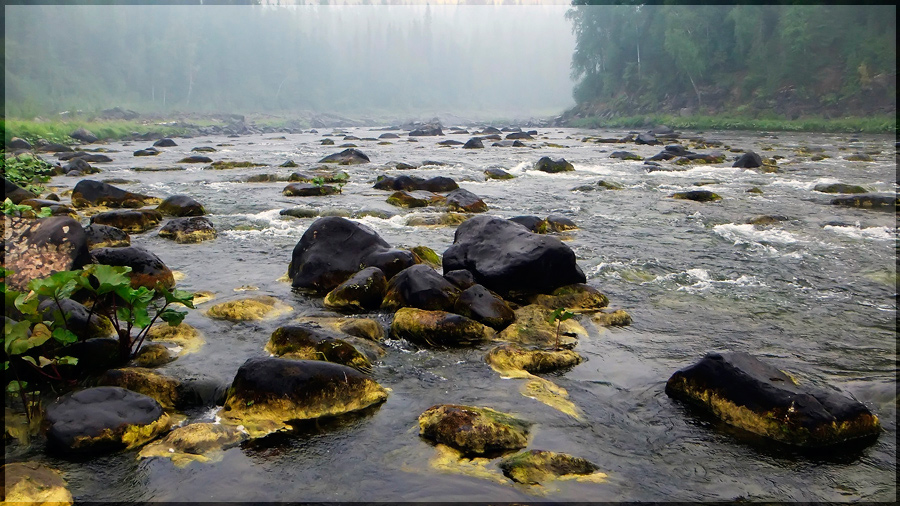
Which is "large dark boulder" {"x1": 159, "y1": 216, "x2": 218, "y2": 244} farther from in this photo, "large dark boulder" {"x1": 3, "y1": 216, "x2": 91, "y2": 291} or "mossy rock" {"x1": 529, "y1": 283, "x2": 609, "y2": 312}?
"mossy rock" {"x1": 529, "y1": 283, "x2": 609, "y2": 312}

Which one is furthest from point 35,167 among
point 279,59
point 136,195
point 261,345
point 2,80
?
point 279,59

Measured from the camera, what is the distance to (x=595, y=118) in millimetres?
66500

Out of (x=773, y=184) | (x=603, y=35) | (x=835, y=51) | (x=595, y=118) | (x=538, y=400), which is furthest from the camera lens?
(x=603, y=35)

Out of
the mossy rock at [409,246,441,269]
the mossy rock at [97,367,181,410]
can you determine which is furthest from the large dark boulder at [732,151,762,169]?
the mossy rock at [97,367,181,410]

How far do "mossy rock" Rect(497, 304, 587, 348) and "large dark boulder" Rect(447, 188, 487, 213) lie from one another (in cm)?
697

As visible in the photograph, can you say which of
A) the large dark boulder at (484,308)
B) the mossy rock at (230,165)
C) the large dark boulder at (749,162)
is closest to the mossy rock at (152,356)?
the large dark boulder at (484,308)

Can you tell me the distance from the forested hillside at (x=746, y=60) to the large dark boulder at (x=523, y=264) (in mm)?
43130

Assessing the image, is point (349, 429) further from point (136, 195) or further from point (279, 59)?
point (279, 59)

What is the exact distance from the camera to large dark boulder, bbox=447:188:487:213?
A: 46.0 ft

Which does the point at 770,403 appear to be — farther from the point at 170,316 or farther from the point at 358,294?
the point at 170,316

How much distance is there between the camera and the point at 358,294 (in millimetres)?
7504

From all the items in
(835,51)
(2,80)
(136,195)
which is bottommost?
(136,195)

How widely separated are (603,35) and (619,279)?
253 feet

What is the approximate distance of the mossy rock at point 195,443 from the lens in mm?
4264
